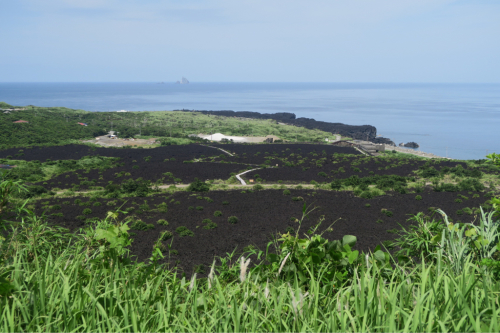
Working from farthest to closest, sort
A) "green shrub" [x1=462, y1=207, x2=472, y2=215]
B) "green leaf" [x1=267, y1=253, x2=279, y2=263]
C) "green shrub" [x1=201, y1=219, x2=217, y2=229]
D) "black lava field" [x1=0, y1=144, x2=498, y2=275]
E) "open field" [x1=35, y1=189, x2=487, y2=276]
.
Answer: "green shrub" [x1=462, y1=207, x2=472, y2=215]
"green shrub" [x1=201, y1=219, x2=217, y2=229]
"black lava field" [x1=0, y1=144, x2=498, y2=275]
"open field" [x1=35, y1=189, x2=487, y2=276]
"green leaf" [x1=267, y1=253, x2=279, y2=263]

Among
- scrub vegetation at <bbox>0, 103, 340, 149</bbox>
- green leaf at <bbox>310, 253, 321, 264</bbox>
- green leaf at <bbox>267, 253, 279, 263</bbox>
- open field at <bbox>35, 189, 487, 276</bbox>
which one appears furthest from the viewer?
scrub vegetation at <bbox>0, 103, 340, 149</bbox>

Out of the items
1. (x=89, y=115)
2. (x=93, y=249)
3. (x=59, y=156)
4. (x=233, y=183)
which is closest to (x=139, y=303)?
(x=93, y=249)

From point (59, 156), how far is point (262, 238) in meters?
40.5

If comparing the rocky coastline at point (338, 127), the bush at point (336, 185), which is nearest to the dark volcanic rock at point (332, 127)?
the rocky coastline at point (338, 127)

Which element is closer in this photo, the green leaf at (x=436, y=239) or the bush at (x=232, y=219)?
the green leaf at (x=436, y=239)

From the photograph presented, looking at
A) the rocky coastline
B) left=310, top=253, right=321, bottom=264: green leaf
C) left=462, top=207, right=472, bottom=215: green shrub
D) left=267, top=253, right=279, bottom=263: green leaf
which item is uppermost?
left=310, top=253, right=321, bottom=264: green leaf

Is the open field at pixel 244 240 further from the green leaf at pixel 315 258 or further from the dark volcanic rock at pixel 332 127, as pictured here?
the dark volcanic rock at pixel 332 127

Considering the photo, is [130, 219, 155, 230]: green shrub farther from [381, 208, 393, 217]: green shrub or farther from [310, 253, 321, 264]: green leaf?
[310, 253, 321, 264]: green leaf

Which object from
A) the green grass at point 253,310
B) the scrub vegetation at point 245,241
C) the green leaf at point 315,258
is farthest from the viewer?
the green leaf at point 315,258

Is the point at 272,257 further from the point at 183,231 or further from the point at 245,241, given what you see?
the point at 183,231

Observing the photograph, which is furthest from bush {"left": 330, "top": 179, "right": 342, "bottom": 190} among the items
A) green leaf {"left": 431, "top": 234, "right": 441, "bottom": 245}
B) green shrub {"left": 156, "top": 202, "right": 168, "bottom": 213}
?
green leaf {"left": 431, "top": 234, "right": 441, "bottom": 245}

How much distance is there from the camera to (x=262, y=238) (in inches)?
741

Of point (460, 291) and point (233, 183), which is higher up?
point (460, 291)

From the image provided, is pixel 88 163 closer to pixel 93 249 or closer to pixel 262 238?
Result: pixel 262 238
